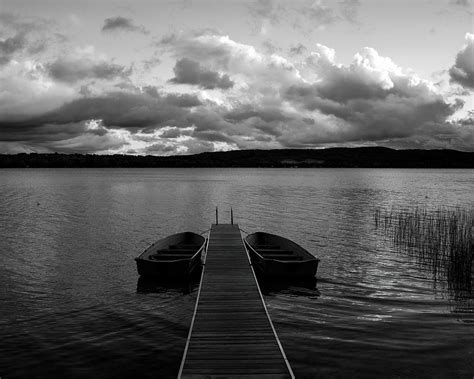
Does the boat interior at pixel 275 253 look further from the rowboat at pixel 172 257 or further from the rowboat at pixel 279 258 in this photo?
the rowboat at pixel 172 257

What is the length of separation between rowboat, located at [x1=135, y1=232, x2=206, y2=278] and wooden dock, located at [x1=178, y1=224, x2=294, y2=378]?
2115 millimetres

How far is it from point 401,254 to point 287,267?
33.9ft

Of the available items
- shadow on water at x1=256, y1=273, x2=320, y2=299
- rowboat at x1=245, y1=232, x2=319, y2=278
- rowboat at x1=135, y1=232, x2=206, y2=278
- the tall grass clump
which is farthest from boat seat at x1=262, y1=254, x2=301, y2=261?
the tall grass clump

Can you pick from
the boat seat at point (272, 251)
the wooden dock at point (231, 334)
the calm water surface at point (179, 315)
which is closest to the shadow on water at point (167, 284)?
the calm water surface at point (179, 315)

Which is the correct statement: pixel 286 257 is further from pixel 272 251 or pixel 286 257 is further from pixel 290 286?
pixel 290 286

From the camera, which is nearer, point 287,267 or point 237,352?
point 237,352

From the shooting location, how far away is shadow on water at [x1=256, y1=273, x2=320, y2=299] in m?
18.2

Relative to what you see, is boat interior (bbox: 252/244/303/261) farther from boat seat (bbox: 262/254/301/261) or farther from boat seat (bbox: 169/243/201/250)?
boat seat (bbox: 169/243/201/250)

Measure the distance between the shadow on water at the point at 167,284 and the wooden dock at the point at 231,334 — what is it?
1827 millimetres

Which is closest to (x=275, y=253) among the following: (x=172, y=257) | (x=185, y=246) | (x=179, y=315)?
(x=185, y=246)

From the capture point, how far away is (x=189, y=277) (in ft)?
67.9

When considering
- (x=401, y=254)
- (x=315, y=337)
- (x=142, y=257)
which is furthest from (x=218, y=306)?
(x=401, y=254)

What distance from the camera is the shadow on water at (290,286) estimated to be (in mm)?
18234

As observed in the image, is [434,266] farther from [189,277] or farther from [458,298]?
[189,277]
